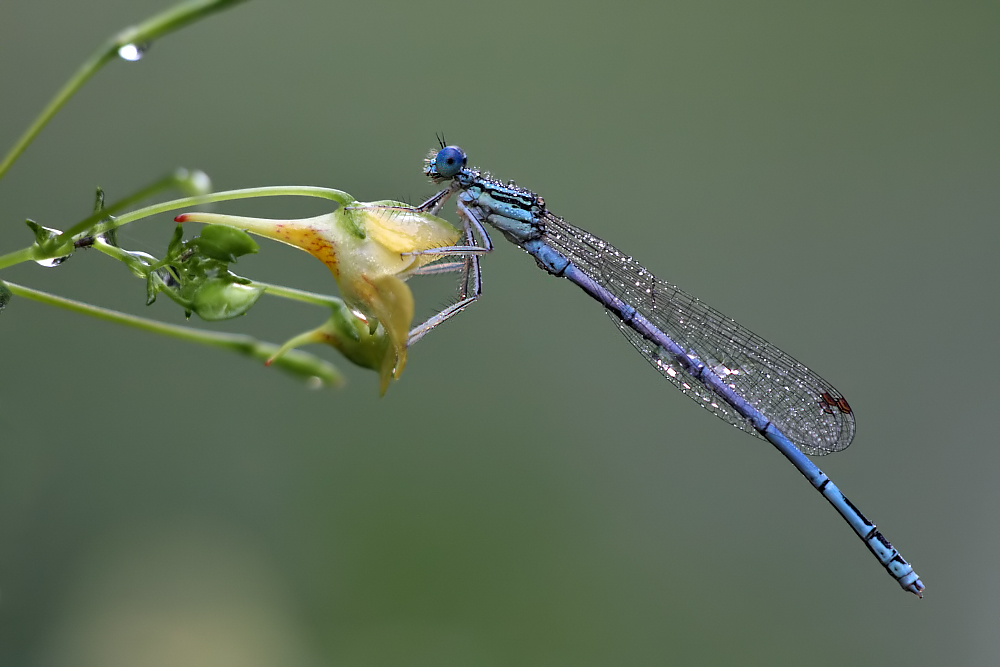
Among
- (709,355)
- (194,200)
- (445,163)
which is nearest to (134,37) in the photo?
(194,200)

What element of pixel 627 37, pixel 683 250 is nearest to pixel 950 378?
pixel 683 250

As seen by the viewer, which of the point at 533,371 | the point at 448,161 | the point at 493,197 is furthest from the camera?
the point at 533,371

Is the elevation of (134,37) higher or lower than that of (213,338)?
higher

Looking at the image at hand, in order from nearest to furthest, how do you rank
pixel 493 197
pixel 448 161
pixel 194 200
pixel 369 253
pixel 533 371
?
pixel 194 200
pixel 369 253
pixel 448 161
pixel 493 197
pixel 533 371

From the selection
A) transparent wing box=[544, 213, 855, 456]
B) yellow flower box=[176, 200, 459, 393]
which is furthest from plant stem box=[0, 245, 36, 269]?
transparent wing box=[544, 213, 855, 456]

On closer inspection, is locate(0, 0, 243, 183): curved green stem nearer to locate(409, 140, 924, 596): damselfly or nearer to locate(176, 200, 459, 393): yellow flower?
locate(176, 200, 459, 393): yellow flower

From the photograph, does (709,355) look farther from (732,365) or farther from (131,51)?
(131,51)

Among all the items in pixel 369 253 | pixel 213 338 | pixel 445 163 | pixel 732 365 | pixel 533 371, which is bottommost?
pixel 213 338

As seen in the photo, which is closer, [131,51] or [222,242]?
[131,51]

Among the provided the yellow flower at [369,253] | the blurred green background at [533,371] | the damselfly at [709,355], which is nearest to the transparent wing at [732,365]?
the damselfly at [709,355]
